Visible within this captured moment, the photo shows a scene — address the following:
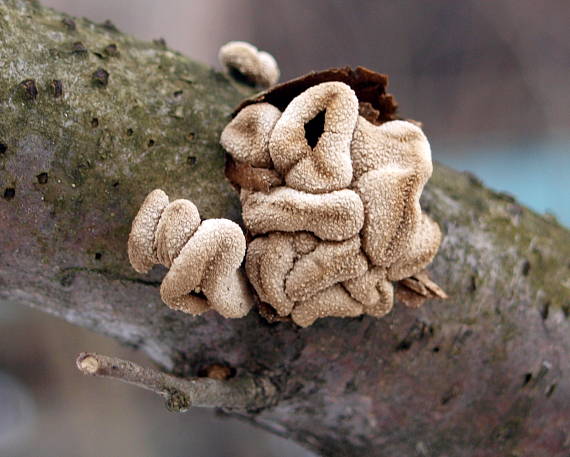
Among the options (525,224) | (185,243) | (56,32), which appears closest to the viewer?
(185,243)

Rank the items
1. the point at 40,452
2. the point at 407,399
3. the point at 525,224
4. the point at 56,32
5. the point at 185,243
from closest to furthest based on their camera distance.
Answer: the point at 185,243
the point at 56,32
the point at 407,399
the point at 525,224
the point at 40,452

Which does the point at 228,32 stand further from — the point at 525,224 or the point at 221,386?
the point at 221,386

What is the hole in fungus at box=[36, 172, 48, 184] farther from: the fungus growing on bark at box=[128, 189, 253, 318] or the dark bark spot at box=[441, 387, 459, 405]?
the dark bark spot at box=[441, 387, 459, 405]

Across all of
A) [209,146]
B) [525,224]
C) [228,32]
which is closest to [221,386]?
[209,146]

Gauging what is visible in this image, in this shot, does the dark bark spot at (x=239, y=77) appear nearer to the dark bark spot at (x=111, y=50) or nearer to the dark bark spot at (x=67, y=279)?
the dark bark spot at (x=111, y=50)

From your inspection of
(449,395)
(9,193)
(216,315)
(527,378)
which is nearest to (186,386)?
(216,315)

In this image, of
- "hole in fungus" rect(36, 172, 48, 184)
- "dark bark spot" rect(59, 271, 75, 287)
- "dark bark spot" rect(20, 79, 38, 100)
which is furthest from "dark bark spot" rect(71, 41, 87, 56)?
"dark bark spot" rect(59, 271, 75, 287)

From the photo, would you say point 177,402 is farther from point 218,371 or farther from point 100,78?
point 100,78
